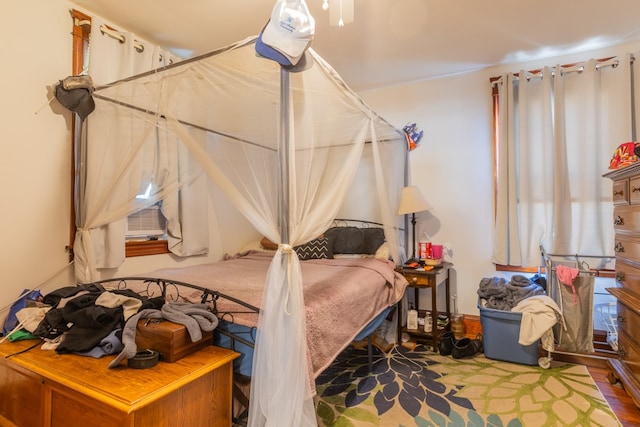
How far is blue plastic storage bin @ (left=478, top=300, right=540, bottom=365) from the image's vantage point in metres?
2.73

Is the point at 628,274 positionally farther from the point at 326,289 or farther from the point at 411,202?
the point at 326,289

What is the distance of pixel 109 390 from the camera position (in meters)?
1.32

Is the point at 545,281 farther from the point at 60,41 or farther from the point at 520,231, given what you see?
the point at 60,41

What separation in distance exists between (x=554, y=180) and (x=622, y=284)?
45.4 inches

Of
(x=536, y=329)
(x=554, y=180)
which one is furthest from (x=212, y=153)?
(x=554, y=180)

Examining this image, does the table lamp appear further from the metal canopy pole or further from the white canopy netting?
the metal canopy pole

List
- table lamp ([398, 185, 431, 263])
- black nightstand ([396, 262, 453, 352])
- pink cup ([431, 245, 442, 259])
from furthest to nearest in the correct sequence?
pink cup ([431, 245, 442, 259])
table lamp ([398, 185, 431, 263])
black nightstand ([396, 262, 453, 352])

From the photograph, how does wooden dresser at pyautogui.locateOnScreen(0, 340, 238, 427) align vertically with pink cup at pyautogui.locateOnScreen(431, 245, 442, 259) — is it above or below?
below

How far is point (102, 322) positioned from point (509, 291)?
3040mm

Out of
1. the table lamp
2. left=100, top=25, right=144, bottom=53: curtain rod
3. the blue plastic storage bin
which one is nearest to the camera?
left=100, top=25, right=144, bottom=53: curtain rod

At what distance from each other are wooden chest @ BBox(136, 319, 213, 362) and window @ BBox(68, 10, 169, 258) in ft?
4.45

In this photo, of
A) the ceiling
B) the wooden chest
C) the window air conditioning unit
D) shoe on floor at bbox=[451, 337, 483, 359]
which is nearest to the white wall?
the ceiling

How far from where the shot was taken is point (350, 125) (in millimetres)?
2648

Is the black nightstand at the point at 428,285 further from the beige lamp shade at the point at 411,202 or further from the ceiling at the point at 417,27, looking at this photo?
the ceiling at the point at 417,27
